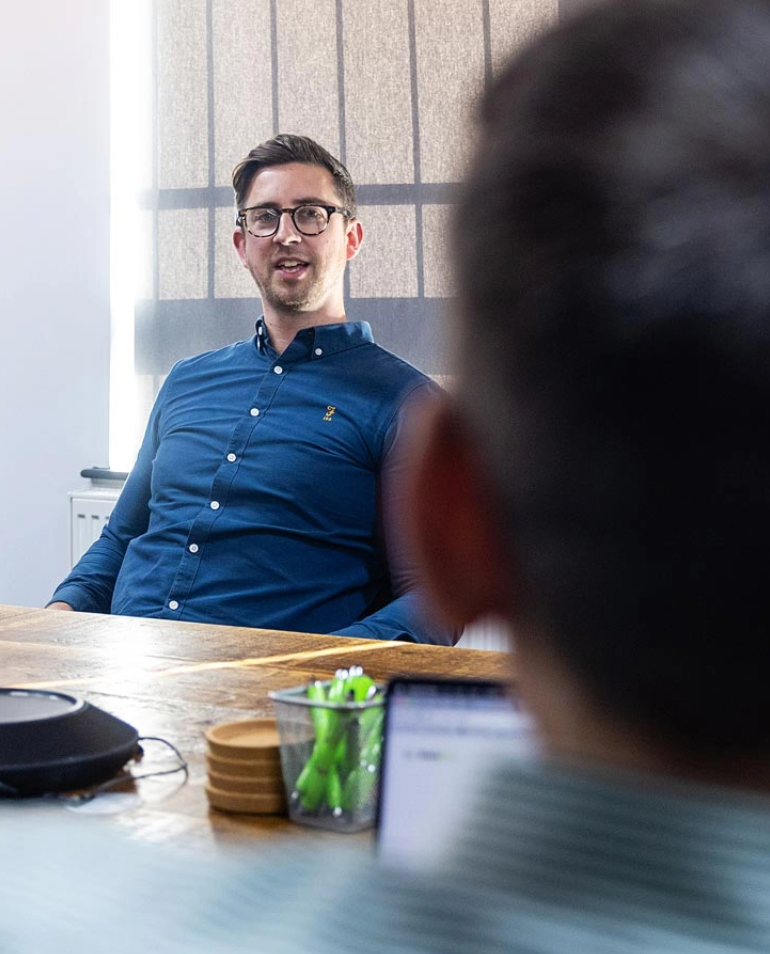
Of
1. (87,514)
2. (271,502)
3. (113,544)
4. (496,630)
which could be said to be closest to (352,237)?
(271,502)

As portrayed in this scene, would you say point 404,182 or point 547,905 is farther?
point 404,182

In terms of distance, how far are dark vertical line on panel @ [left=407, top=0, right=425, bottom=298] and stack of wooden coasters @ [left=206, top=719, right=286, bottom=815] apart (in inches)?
101

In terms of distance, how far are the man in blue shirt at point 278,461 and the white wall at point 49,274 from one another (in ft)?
3.74

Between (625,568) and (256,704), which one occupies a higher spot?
(625,568)

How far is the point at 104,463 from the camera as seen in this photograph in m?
3.84

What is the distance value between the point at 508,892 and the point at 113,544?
2.56m

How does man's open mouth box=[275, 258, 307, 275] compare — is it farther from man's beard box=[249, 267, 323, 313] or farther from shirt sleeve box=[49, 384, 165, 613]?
shirt sleeve box=[49, 384, 165, 613]

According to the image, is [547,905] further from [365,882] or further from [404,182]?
[404,182]

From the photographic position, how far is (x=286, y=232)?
109 inches

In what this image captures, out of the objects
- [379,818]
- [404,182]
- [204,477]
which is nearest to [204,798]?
[379,818]

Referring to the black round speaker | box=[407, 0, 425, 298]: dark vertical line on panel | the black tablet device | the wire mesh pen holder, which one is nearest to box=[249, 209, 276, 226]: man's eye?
box=[407, 0, 425, 298]: dark vertical line on panel

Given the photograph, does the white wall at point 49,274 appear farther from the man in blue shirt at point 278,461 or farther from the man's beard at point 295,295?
the man's beard at point 295,295

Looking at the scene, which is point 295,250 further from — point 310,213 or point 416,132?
point 416,132

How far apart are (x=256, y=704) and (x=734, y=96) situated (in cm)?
118
